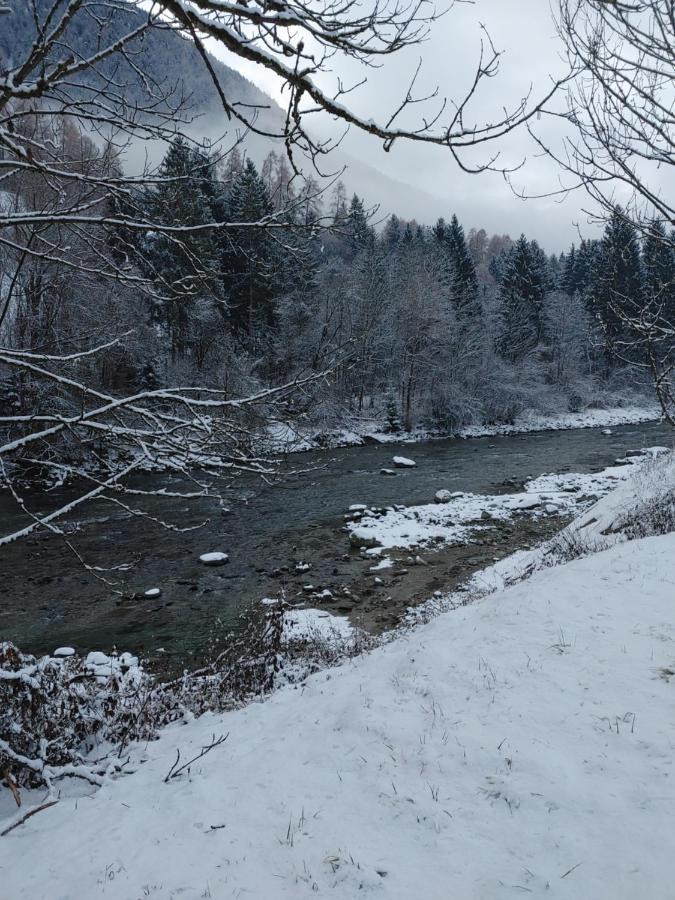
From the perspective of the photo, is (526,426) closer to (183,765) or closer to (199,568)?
(199,568)

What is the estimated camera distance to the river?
8.24m

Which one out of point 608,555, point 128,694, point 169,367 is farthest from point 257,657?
point 169,367

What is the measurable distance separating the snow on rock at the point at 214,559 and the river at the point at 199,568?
0.16 meters

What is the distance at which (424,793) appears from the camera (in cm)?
281

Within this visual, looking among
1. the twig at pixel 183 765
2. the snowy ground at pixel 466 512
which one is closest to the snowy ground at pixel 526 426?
the snowy ground at pixel 466 512

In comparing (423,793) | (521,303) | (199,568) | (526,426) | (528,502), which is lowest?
(199,568)

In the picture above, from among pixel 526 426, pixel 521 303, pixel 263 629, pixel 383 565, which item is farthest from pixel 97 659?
pixel 521 303

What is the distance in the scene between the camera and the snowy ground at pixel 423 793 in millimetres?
2271

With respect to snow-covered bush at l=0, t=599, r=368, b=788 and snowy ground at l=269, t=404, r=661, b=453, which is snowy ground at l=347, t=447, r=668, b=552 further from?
snowy ground at l=269, t=404, r=661, b=453

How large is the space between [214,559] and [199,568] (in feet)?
1.35

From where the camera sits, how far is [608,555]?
643 centimetres

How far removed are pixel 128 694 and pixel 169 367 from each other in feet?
66.9

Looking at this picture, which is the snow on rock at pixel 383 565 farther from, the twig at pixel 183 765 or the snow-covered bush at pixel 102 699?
the twig at pixel 183 765

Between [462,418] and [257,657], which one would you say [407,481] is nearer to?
[257,657]
